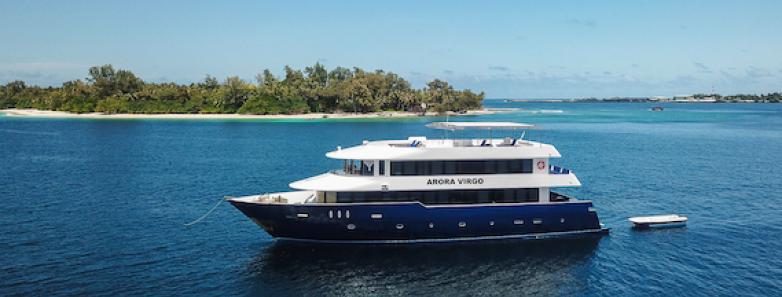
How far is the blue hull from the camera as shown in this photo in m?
30.2

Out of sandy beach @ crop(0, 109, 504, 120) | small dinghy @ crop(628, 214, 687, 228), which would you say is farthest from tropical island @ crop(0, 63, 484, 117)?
small dinghy @ crop(628, 214, 687, 228)

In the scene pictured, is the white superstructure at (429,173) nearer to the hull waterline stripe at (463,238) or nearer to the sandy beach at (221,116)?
the hull waterline stripe at (463,238)

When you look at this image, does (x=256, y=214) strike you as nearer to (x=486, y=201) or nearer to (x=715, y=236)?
(x=486, y=201)

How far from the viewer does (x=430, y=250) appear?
30.8 meters

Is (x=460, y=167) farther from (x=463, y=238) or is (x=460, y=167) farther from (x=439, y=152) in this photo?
(x=463, y=238)

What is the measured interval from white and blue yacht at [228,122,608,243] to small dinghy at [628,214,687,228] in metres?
5.09

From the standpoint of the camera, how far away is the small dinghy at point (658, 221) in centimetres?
3612

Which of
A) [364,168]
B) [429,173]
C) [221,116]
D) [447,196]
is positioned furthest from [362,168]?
[221,116]

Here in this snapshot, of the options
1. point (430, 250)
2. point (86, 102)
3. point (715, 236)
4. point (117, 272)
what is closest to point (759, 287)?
point (715, 236)

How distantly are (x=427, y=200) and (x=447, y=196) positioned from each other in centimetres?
106

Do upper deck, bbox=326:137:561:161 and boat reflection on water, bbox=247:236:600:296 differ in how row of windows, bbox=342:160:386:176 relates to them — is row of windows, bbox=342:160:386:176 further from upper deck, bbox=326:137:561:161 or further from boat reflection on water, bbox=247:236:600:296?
boat reflection on water, bbox=247:236:600:296

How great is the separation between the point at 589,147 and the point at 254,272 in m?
66.4

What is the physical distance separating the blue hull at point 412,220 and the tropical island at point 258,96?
136294 mm

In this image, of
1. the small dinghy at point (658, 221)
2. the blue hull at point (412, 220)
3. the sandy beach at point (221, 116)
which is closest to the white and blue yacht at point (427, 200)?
the blue hull at point (412, 220)
